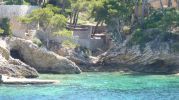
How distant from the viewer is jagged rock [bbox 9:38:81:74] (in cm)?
6825

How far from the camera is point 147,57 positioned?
231 feet

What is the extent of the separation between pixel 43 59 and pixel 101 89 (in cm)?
1561

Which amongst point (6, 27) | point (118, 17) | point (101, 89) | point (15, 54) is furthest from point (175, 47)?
point (101, 89)

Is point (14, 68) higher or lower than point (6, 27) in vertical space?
lower

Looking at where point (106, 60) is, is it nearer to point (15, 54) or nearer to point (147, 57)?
point (147, 57)

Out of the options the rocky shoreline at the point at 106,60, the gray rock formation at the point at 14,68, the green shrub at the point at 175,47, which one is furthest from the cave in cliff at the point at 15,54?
the green shrub at the point at 175,47

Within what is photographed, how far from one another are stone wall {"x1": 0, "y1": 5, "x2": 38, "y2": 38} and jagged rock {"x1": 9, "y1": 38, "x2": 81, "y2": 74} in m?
1.98

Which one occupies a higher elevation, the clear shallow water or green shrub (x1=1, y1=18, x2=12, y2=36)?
Answer: green shrub (x1=1, y1=18, x2=12, y2=36)

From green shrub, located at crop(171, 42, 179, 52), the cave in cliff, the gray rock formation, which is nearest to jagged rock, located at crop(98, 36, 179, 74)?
green shrub, located at crop(171, 42, 179, 52)

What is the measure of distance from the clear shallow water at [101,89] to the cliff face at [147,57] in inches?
180

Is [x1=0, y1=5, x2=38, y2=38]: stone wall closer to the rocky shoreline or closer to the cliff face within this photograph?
the rocky shoreline

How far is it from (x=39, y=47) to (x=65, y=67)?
3.27 m

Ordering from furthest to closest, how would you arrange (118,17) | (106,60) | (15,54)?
→ (118,17) → (106,60) → (15,54)

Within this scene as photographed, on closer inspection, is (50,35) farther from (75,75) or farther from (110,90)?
(110,90)
